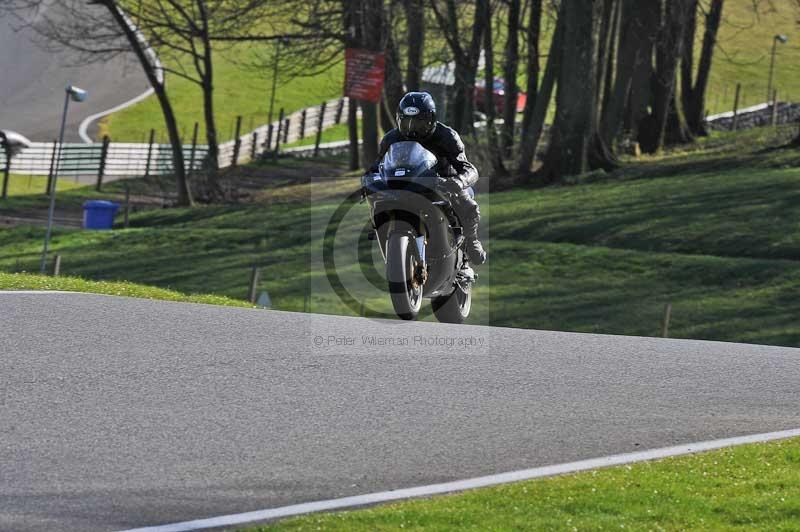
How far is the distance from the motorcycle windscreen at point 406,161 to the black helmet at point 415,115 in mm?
230

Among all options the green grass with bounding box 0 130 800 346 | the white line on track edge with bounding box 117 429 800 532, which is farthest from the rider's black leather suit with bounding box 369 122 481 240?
the green grass with bounding box 0 130 800 346

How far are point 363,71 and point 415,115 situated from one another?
89.5 ft

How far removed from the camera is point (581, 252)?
29.1 metres

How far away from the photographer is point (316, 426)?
9.37 metres

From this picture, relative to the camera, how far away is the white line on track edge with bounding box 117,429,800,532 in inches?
281

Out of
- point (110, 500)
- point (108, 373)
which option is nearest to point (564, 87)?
point (108, 373)

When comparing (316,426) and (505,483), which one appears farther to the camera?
(316,426)

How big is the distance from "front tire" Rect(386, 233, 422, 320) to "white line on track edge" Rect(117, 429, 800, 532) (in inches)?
145

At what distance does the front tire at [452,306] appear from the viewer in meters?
15.1

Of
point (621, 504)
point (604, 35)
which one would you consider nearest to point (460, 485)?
point (621, 504)

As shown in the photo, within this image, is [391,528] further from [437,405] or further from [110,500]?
[437,405]

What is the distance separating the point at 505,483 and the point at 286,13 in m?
35.7

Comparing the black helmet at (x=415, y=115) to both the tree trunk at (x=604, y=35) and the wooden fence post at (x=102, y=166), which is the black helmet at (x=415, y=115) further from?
the wooden fence post at (x=102, y=166)

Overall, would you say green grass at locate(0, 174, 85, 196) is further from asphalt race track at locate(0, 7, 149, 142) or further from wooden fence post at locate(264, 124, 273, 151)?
wooden fence post at locate(264, 124, 273, 151)
